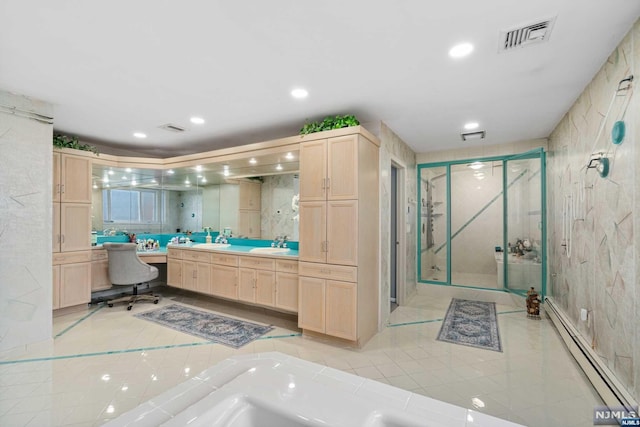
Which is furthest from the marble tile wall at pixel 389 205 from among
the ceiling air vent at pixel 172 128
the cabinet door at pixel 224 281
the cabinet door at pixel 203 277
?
the ceiling air vent at pixel 172 128

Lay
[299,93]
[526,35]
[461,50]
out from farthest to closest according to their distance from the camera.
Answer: [299,93]
[461,50]
[526,35]

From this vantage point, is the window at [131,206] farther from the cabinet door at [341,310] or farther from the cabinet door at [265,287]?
the cabinet door at [341,310]

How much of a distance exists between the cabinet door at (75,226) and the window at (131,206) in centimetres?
86

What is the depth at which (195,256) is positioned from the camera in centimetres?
456

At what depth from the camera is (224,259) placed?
13.8 ft

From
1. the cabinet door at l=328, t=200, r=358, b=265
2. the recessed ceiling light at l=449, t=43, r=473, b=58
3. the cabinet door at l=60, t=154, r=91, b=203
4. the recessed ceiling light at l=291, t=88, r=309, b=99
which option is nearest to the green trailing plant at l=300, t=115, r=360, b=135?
the recessed ceiling light at l=291, t=88, r=309, b=99

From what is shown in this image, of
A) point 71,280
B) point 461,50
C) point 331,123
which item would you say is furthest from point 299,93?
point 71,280

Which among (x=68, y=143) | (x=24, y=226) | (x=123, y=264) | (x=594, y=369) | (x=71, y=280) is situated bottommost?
(x=594, y=369)

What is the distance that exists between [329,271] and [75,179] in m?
3.83

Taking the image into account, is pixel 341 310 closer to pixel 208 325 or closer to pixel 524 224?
pixel 208 325

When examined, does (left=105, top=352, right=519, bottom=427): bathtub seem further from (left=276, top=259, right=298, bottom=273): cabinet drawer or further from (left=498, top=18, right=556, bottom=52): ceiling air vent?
(left=276, top=259, right=298, bottom=273): cabinet drawer

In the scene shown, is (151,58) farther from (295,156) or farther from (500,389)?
(500,389)

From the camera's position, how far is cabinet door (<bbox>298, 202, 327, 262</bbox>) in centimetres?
326

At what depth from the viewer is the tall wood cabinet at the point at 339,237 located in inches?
121
